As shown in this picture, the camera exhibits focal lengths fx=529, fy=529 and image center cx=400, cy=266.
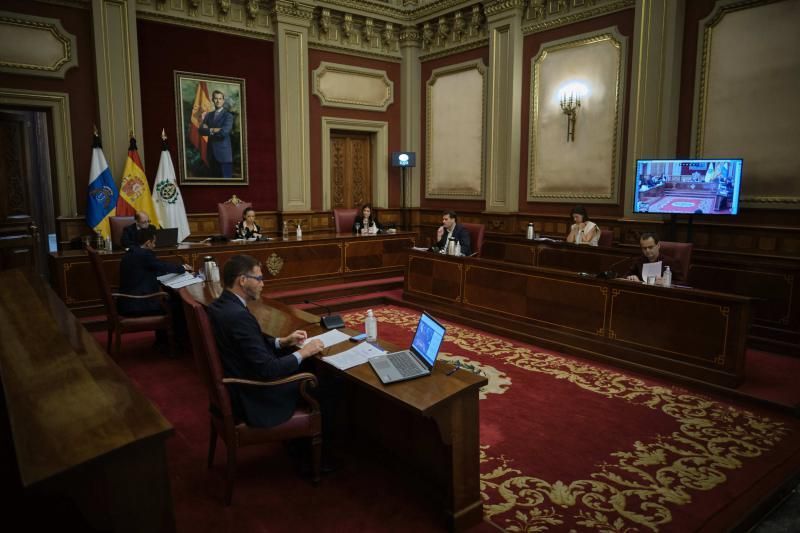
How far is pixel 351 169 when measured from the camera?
10047mm

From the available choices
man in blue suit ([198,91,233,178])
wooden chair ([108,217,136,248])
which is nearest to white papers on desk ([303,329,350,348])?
wooden chair ([108,217,136,248])

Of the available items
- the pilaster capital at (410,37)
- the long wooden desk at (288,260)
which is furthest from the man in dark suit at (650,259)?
the pilaster capital at (410,37)

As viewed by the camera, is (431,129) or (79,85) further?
(431,129)

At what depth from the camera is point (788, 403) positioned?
386 cm

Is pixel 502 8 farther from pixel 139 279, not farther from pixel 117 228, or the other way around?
pixel 139 279

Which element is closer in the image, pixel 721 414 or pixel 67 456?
pixel 67 456

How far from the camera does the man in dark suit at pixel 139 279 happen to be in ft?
15.5

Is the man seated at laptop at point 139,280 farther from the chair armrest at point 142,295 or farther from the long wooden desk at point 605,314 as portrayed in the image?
the long wooden desk at point 605,314

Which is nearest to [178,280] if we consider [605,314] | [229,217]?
[229,217]

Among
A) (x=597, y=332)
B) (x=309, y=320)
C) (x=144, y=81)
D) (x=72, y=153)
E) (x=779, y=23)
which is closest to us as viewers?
(x=309, y=320)

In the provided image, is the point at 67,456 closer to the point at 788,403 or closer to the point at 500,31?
the point at 788,403

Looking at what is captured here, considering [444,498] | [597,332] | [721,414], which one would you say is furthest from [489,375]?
[444,498]

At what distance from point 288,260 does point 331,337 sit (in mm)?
4173

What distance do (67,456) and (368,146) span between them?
9.34 metres
